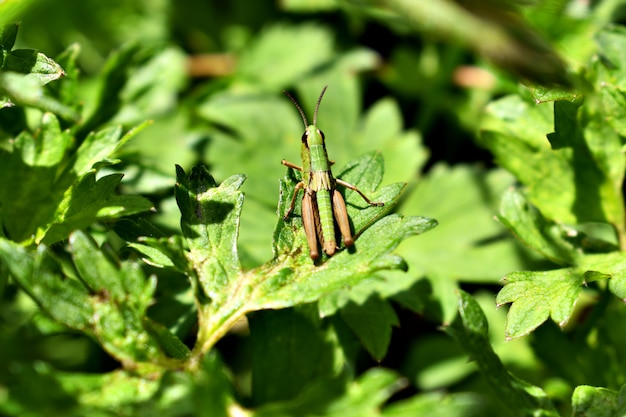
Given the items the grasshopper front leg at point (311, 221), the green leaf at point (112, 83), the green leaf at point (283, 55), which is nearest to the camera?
the grasshopper front leg at point (311, 221)

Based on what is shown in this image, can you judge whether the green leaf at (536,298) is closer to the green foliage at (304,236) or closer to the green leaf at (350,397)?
the green foliage at (304,236)

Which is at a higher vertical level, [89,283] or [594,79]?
[594,79]

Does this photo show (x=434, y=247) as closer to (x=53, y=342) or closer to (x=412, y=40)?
(x=412, y=40)

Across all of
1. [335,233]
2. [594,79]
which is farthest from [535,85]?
[335,233]

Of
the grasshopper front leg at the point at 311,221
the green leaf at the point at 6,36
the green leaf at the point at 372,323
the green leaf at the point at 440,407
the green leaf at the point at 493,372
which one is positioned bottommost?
the green leaf at the point at 372,323

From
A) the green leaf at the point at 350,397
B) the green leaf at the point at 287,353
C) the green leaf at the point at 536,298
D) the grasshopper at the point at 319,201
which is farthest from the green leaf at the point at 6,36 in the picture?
the green leaf at the point at 536,298

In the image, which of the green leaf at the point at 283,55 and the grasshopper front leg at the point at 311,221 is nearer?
the grasshopper front leg at the point at 311,221

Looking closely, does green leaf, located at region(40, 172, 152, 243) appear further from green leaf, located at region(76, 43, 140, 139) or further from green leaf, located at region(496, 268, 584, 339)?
green leaf, located at region(496, 268, 584, 339)
